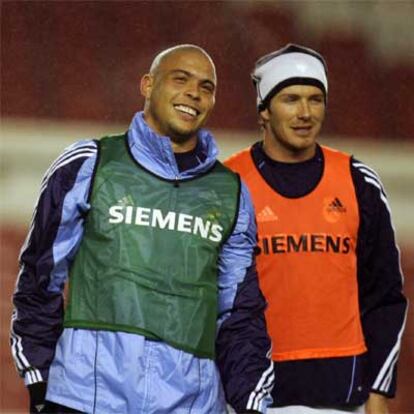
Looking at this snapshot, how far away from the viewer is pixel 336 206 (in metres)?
3.74

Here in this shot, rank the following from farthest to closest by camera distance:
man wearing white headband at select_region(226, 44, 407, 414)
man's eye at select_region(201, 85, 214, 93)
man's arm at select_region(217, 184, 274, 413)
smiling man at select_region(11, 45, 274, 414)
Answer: man wearing white headband at select_region(226, 44, 407, 414), man's eye at select_region(201, 85, 214, 93), man's arm at select_region(217, 184, 274, 413), smiling man at select_region(11, 45, 274, 414)

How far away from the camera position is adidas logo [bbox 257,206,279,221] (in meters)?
3.72

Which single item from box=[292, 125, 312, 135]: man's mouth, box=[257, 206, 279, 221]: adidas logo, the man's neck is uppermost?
box=[292, 125, 312, 135]: man's mouth

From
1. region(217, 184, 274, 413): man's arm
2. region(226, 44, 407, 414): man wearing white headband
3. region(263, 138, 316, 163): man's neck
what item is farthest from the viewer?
region(263, 138, 316, 163): man's neck

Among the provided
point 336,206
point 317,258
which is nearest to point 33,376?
point 317,258

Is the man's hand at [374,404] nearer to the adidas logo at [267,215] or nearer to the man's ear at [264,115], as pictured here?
the adidas logo at [267,215]

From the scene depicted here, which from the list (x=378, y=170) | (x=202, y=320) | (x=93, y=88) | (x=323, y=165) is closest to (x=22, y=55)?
(x=93, y=88)

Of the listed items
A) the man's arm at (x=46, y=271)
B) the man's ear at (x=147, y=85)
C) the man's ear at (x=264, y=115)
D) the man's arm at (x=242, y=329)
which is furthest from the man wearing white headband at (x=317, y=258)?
the man's arm at (x=46, y=271)

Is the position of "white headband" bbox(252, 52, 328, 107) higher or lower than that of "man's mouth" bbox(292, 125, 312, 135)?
higher

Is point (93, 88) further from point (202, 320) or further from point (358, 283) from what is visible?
point (202, 320)

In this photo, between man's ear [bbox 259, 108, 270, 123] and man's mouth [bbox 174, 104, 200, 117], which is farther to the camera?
man's ear [bbox 259, 108, 270, 123]

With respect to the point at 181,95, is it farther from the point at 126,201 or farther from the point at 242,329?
the point at 242,329

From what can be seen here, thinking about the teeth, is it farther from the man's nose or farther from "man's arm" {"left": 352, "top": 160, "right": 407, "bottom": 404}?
"man's arm" {"left": 352, "top": 160, "right": 407, "bottom": 404}

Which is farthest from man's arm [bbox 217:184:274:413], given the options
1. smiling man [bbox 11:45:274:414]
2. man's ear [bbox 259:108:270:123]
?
man's ear [bbox 259:108:270:123]
